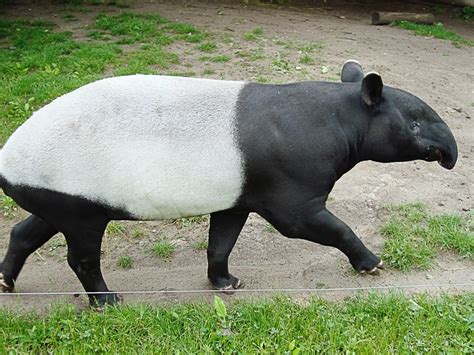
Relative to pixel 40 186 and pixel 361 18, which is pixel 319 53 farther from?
pixel 40 186

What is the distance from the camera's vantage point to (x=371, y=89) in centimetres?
340

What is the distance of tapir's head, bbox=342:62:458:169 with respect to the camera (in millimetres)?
3510

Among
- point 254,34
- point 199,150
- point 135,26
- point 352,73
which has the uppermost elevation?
point 352,73

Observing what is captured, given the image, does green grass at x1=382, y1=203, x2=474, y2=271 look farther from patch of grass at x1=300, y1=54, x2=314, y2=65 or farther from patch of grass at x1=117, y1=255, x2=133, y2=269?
patch of grass at x1=300, y1=54, x2=314, y2=65

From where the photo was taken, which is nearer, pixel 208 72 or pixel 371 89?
pixel 371 89

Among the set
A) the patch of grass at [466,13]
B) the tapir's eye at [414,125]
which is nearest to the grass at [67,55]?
the tapir's eye at [414,125]

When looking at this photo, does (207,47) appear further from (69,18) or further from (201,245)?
(201,245)

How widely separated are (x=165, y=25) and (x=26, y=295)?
26.5ft

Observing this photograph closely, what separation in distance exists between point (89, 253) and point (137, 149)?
76 cm

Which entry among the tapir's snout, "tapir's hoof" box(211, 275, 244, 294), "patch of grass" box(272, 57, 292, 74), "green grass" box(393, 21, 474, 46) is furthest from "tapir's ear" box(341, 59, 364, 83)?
"green grass" box(393, 21, 474, 46)

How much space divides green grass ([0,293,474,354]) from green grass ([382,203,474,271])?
24.8 inches

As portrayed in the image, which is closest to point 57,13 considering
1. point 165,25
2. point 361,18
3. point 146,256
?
point 165,25

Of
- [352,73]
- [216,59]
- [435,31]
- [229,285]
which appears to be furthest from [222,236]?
[435,31]

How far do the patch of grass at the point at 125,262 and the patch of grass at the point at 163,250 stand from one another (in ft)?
0.67
